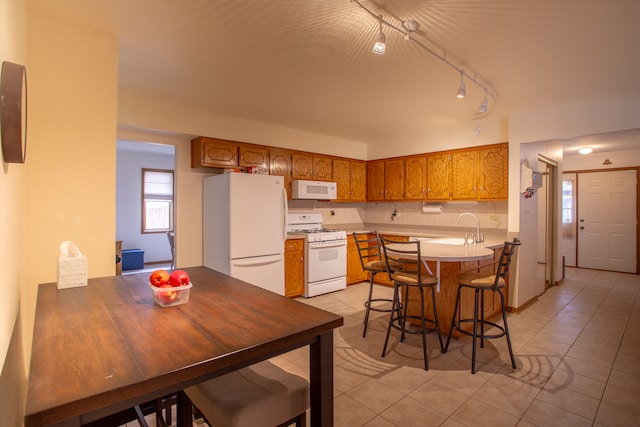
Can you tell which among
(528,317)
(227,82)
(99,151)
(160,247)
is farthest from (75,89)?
(160,247)

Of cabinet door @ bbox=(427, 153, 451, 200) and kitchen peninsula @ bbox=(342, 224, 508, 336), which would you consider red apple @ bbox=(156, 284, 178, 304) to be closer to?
kitchen peninsula @ bbox=(342, 224, 508, 336)

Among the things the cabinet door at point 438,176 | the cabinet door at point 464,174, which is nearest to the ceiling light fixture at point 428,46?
the cabinet door at point 464,174

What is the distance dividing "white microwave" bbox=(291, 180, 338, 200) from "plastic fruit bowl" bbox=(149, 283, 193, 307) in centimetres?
348

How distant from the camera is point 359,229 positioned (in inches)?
243

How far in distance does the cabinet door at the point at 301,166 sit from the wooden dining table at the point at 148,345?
134 inches

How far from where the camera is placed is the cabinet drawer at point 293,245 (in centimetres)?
449

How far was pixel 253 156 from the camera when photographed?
4422 mm

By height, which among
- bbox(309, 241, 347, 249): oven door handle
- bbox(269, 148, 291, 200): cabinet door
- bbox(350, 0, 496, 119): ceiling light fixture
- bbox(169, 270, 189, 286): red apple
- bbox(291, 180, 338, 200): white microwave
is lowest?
bbox(309, 241, 347, 249): oven door handle

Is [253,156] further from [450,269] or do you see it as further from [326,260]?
[450,269]

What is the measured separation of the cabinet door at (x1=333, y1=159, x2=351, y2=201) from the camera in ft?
17.9

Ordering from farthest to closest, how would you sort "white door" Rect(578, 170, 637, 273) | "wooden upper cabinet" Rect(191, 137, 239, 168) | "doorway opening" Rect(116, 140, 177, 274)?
"doorway opening" Rect(116, 140, 177, 274), "white door" Rect(578, 170, 637, 273), "wooden upper cabinet" Rect(191, 137, 239, 168)

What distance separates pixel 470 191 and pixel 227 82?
343 cm

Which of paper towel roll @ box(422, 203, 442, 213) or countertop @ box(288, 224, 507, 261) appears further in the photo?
paper towel roll @ box(422, 203, 442, 213)

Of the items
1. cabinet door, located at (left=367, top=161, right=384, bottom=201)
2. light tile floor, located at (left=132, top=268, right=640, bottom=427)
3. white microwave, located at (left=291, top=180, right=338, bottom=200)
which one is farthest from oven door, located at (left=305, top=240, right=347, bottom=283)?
cabinet door, located at (left=367, top=161, right=384, bottom=201)
